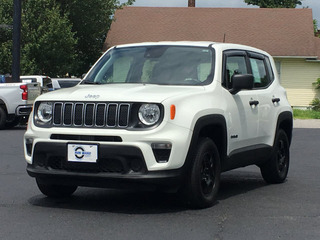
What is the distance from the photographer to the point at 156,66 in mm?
8562

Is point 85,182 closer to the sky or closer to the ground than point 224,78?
closer to the ground

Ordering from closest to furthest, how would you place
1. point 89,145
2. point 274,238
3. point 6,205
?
point 274,238
point 89,145
point 6,205

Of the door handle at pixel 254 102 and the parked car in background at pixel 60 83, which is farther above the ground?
the door handle at pixel 254 102

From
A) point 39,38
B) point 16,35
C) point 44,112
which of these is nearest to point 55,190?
point 44,112

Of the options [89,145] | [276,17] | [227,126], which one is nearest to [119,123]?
[89,145]

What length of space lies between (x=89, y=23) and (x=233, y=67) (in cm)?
3311

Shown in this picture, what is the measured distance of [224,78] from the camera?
852 cm

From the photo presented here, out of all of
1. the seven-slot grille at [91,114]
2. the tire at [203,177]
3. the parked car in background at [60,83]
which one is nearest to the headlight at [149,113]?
the seven-slot grille at [91,114]

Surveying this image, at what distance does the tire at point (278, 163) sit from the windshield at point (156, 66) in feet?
6.12

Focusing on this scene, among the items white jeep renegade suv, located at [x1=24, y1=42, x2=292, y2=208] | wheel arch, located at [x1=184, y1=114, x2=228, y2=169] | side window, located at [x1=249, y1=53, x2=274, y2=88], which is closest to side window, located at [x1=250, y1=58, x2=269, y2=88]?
side window, located at [x1=249, y1=53, x2=274, y2=88]

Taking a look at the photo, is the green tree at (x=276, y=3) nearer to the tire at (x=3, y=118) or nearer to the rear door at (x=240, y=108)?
the tire at (x=3, y=118)

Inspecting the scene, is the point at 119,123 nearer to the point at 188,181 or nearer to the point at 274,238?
the point at 188,181

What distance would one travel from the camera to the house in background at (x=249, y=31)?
38.2 m

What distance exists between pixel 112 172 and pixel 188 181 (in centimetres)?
78
